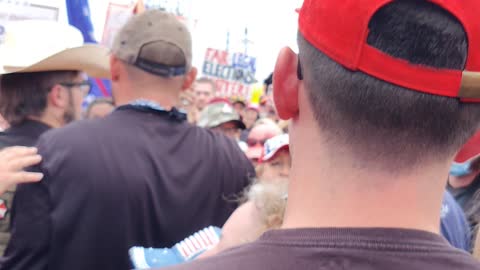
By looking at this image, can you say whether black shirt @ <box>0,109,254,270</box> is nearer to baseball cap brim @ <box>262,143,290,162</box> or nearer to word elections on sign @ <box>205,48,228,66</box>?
baseball cap brim @ <box>262,143,290,162</box>

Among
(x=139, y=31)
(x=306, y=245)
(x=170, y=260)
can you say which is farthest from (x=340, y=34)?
(x=139, y=31)

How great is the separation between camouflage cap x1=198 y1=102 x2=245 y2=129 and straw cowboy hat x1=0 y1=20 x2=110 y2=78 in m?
2.60

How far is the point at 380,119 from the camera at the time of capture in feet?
2.75

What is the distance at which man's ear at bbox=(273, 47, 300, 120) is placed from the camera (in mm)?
941

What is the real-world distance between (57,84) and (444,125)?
2.37m

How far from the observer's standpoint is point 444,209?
2158 millimetres

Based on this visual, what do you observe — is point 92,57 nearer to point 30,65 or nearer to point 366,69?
point 30,65

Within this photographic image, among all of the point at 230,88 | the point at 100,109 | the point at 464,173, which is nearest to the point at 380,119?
the point at 464,173

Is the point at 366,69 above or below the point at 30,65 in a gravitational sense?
above

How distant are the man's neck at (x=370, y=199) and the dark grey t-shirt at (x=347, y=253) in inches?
0.8

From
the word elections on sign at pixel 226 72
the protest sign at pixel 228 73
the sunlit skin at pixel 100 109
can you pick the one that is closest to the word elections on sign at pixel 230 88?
the protest sign at pixel 228 73

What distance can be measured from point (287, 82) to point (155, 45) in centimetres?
158

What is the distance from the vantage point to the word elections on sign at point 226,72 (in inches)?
432

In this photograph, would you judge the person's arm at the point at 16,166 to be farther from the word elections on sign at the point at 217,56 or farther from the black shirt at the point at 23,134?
the word elections on sign at the point at 217,56
